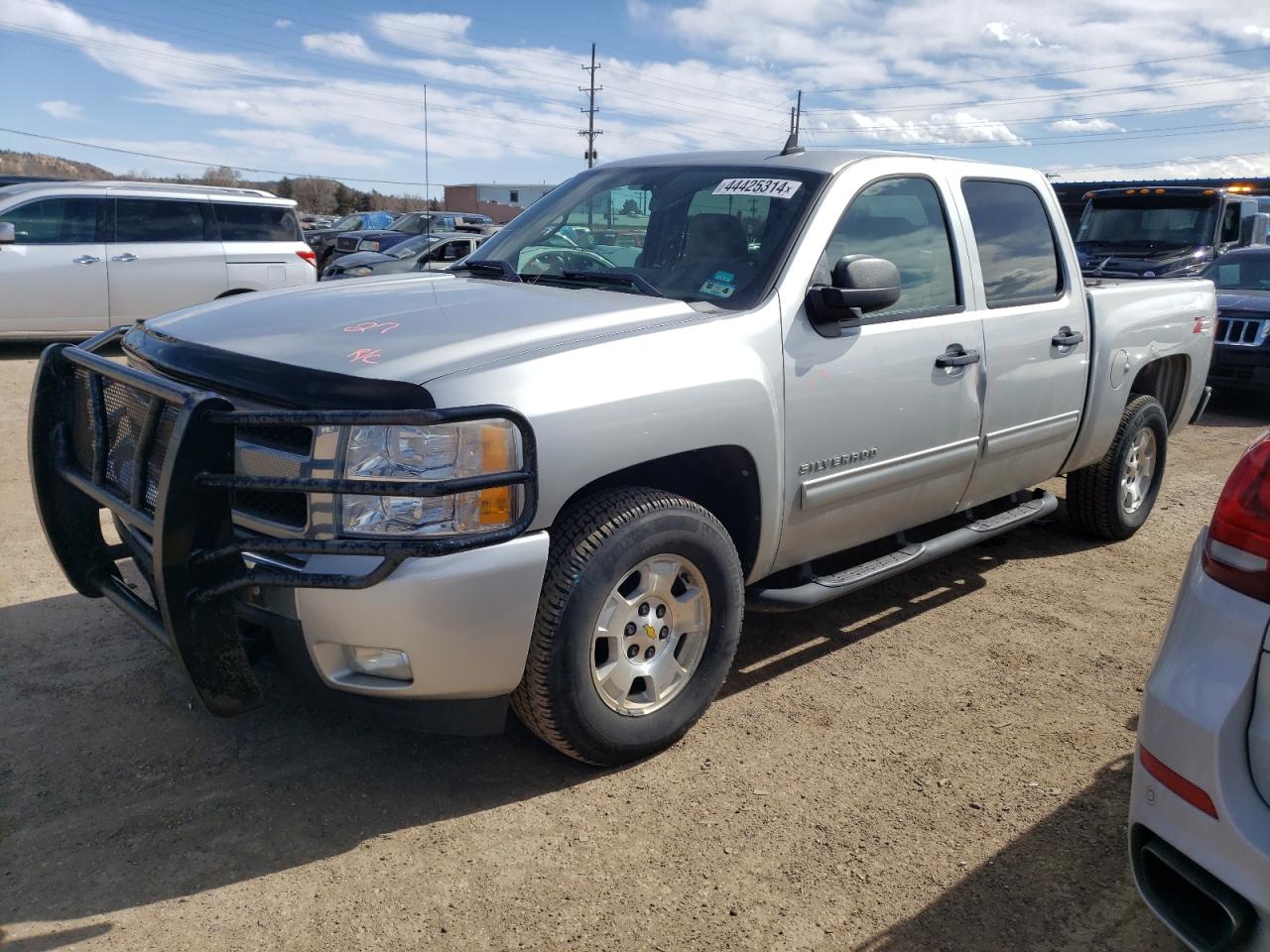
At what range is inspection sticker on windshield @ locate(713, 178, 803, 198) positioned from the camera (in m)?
3.69

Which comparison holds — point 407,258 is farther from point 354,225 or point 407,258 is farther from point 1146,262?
point 354,225

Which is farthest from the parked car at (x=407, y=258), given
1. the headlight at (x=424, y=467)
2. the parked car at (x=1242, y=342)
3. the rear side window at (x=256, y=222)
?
the headlight at (x=424, y=467)

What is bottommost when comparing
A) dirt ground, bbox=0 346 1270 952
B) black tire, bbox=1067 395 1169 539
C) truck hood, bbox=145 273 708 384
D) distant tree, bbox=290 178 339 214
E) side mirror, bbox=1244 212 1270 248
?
dirt ground, bbox=0 346 1270 952

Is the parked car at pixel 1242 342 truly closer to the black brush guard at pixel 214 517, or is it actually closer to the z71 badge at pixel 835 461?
the z71 badge at pixel 835 461

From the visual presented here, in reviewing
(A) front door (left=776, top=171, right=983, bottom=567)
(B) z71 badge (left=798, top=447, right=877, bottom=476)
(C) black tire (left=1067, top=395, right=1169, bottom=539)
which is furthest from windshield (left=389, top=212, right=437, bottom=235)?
(B) z71 badge (left=798, top=447, right=877, bottom=476)

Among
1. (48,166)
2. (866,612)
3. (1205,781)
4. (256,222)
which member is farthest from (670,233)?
(48,166)

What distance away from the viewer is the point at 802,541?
3631 mm

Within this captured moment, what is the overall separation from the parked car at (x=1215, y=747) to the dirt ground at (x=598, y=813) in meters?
0.60

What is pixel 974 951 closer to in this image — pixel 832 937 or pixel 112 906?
pixel 832 937

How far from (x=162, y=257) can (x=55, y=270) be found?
41.5 inches

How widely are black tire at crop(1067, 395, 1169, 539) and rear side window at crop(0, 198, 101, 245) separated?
33.4ft

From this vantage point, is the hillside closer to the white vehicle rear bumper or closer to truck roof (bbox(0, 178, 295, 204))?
truck roof (bbox(0, 178, 295, 204))

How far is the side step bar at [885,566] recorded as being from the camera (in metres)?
3.55

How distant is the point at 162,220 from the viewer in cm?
1138
